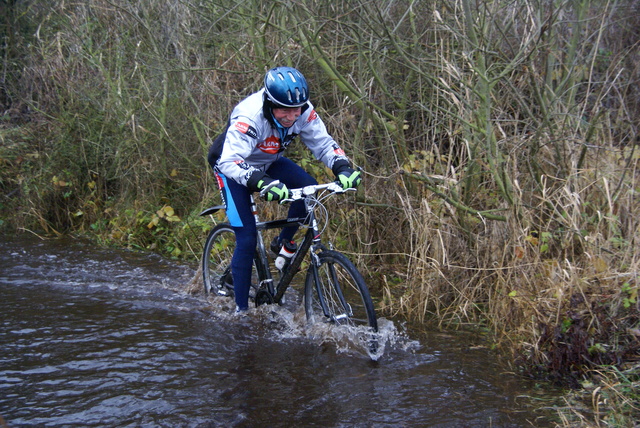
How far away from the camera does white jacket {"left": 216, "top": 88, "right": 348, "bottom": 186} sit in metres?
4.92

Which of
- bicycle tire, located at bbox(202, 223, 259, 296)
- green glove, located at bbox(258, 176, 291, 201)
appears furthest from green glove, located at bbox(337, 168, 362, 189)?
bicycle tire, located at bbox(202, 223, 259, 296)

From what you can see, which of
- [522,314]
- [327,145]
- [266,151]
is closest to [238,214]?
[266,151]

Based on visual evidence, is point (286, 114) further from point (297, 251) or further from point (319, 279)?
point (319, 279)

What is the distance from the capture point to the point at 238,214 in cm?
536

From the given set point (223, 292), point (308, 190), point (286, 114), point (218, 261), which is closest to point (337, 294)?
point (308, 190)

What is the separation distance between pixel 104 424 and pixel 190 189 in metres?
5.48

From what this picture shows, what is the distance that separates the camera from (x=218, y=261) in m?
6.53

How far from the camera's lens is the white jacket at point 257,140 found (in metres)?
4.92

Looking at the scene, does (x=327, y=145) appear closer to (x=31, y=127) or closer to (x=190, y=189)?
(x=190, y=189)

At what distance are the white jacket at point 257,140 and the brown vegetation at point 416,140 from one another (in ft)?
3.04

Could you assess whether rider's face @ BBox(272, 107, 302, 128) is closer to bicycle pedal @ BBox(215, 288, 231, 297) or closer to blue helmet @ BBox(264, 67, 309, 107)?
blue helmet @ BBox(264, 67, 309, 107)

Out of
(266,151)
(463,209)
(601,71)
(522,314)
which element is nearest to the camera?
(522,314)

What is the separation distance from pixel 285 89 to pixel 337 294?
1558mm

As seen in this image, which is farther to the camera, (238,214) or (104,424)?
(238,214)
